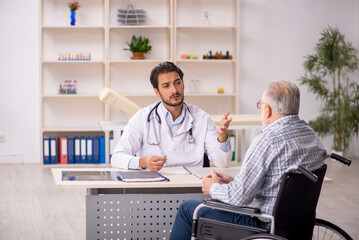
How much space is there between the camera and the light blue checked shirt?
214cm

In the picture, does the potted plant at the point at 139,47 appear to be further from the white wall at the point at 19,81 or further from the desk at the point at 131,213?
the desk at the point at 131,213

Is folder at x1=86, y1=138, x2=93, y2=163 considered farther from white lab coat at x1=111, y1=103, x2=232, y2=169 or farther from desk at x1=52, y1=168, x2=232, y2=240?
desk at x1=52, y1=168, x2=232, y2=240

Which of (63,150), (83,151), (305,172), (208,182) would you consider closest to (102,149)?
(83,151)

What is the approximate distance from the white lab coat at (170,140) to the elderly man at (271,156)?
78cm

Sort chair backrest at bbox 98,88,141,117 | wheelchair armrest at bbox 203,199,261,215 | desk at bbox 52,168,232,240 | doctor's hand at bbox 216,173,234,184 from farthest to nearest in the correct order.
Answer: chair backrest at bbox 98,88,141,117
desk at bbox 52,168,232,240
doctor's hand at bbox 216,173,234,184
wheelchair armrest at bbox 203,199,261,215

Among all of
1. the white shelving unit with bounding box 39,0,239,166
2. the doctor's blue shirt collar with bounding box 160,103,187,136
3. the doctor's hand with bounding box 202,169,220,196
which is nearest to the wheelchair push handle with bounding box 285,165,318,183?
the doctor's hand with bounding box 202,169,220,196

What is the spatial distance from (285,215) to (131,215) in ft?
2.96

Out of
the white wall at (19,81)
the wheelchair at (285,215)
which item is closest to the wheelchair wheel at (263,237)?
the wheelchair at (285,215)

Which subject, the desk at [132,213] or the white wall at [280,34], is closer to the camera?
the desk at [132,213]

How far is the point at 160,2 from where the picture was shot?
6652 millimetres

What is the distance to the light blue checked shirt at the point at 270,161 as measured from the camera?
2.14m

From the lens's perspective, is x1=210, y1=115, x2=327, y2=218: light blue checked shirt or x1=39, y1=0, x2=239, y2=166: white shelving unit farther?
x1=39, y1=0, x2=239, y2=166: white shelving unit

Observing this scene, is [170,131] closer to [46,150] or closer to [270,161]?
[270,161]

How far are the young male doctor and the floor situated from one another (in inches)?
39.0
